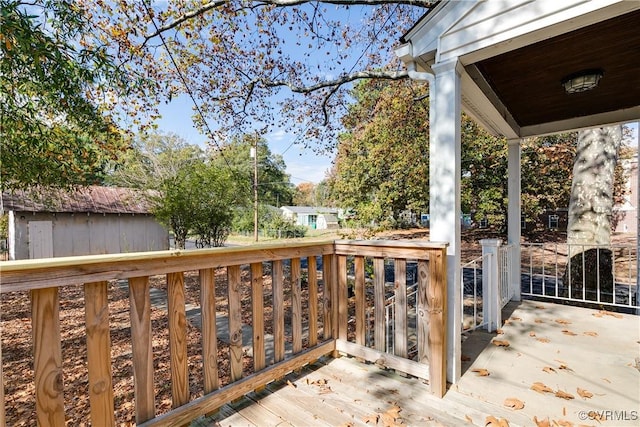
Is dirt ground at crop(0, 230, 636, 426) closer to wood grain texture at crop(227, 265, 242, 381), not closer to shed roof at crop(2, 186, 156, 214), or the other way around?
wood grain texture at crop(227, 265, 242, 381)

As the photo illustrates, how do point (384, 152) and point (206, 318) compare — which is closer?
point (206, 318)

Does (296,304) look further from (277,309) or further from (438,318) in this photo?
(438,318)

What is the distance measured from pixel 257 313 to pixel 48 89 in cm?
350

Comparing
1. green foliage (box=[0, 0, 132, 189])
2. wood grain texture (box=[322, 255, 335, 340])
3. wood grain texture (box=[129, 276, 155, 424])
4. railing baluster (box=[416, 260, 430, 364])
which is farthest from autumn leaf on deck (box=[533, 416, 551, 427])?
green foliage (box=[0, 0, 132, 189])

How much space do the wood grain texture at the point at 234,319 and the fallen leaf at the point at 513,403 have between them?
1745 millimetres

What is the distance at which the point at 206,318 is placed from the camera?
177 centimetres

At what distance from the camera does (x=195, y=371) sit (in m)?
2.99

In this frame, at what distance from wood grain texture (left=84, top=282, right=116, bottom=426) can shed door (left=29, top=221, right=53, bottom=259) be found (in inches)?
511

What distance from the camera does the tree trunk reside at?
15.6ft

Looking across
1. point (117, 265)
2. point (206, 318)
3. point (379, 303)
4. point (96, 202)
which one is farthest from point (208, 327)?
point (96, 202)

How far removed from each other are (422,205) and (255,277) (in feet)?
34.8

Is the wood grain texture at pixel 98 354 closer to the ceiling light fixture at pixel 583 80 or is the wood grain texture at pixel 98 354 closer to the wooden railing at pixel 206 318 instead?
the wooden railing at pixel 206 318

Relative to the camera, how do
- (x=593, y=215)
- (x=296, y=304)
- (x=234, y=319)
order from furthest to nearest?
(x=593, y=215), (x=296, y=304), (x=234, y=319)

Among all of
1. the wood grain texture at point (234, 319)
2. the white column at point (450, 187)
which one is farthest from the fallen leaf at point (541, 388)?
the wood grain texture at point (234, 319)
